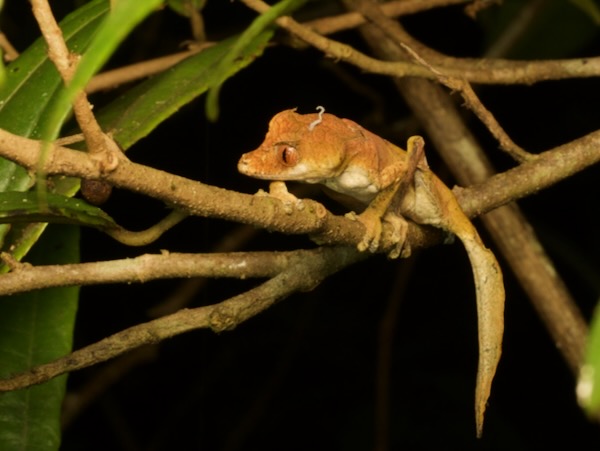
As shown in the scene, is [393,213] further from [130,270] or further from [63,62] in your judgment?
[63,62]

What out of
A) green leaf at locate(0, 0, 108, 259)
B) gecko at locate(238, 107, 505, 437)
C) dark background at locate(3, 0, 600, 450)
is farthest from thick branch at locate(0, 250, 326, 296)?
dark background at locate(3, 0, 600, 450)

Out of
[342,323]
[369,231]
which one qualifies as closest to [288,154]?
[369,231]

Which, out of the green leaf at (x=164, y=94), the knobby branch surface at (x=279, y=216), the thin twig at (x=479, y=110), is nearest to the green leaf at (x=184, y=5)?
the green leaf at (x=164, y=94)

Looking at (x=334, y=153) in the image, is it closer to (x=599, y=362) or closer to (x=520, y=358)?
(x=599, y=362)

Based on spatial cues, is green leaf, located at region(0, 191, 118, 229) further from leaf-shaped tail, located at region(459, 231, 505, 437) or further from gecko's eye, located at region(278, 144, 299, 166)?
leaf-shaped tail, located at region(459, 231, 505, 437)

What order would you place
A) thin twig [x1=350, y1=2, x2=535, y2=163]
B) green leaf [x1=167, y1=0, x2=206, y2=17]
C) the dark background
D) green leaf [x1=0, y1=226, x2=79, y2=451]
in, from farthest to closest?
the dark background, green leaf [x1=167, y1=0, x2=206, y2=17], thin twig [x1=350, y1=2, x2=535, y2=163], green leaf [x1=0, y1=226, x2=79, y2=451]

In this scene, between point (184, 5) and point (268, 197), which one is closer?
point (268, 197)
